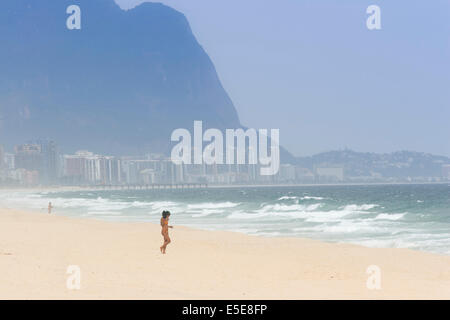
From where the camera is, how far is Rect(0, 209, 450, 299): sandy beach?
445 inches

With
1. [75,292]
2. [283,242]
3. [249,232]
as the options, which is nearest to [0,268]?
[75,292]

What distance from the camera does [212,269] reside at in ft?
49.4

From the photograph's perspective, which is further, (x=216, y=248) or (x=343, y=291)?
(x=216, y=248)

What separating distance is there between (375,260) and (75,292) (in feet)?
31.4

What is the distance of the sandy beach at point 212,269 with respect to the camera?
37.1 ft

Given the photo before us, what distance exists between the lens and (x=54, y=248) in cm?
1894

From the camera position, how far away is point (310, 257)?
1836cm
